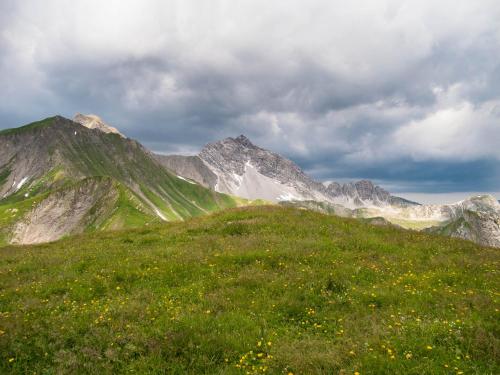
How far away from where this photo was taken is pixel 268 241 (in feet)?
75.4

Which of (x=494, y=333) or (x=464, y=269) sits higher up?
(x=464, y=269)

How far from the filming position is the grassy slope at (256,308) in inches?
398

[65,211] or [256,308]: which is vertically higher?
[65,211]

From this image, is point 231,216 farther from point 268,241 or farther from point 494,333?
point 494,333

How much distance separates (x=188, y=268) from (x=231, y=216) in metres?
13.8

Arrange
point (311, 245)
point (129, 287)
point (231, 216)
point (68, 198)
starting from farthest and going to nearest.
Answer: point (68, 198) < point (231, 216) < point (311, 245) < point (129, 287)

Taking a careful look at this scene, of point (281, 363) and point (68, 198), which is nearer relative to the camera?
point (281, 363)

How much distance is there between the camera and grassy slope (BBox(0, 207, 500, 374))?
1012cm

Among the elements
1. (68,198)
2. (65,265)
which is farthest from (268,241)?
(68,198)

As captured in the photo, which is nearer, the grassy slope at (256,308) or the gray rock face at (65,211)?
the grassy slope at (256,308)

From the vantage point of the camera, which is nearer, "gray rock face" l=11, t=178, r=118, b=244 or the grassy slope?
the grassy slope

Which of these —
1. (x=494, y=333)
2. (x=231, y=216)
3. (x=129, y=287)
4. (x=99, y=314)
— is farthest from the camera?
(x=231, y=216)

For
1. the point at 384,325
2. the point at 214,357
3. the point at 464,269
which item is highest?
the point at 464,269

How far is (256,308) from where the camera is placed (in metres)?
13.3
